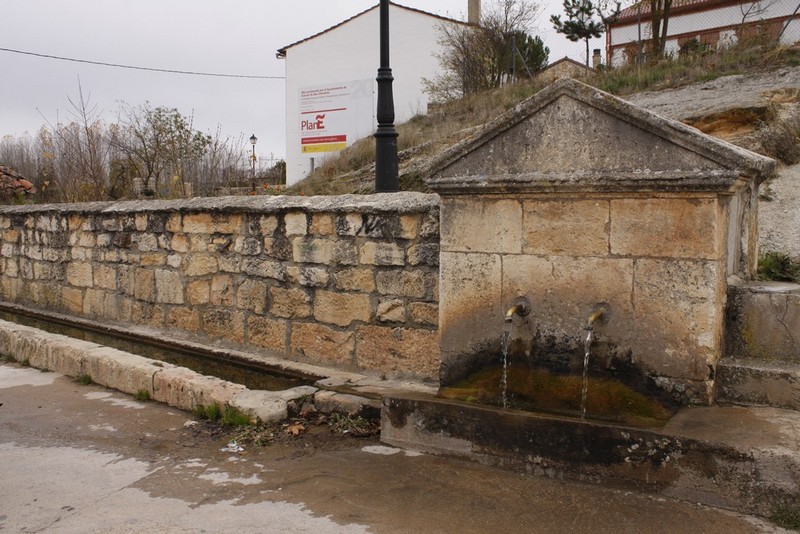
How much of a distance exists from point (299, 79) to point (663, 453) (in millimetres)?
25126

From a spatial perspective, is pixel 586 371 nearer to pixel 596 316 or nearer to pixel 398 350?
pixel 596 316

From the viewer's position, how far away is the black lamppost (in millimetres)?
6867

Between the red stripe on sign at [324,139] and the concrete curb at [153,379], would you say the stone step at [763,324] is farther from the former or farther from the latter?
the red stripe on sign at [324,139]

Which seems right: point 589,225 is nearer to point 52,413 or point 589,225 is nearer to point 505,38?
point 52,413

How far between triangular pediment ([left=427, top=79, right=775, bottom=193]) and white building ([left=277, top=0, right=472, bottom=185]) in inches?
783

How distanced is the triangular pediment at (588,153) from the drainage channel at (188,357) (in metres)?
2.15

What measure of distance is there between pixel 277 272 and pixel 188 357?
4.00 ft

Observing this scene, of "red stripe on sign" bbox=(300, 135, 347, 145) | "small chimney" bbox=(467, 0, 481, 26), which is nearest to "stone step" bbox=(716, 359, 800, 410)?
"red stripe on sign" bbox=(300, 135, 347, 145)

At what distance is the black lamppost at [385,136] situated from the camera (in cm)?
687

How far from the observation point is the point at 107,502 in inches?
121

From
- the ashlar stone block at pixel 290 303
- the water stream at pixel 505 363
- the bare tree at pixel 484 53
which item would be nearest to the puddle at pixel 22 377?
the ashlar stone block at pixel 290 303

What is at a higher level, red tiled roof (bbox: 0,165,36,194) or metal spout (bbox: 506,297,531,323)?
red tiled roof (bbox: 0,165,36,194)

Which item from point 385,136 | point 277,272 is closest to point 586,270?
point 277,272

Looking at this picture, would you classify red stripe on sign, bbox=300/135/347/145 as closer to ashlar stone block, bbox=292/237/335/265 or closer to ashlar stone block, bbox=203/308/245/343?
ashlar stone block, bbox=203/308/245/343
